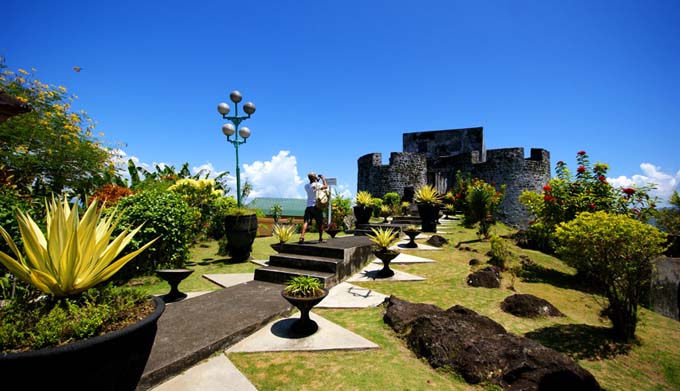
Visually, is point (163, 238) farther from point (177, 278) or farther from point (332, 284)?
point (332, 284)

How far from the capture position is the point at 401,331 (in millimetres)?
3732

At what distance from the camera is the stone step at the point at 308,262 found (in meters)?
5.92

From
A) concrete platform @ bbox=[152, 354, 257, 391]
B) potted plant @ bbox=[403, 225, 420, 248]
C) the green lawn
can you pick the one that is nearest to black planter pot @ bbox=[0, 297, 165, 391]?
concrete platform @ bbox=[152, 354, 257, 391]

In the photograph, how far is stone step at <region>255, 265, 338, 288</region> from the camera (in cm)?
560

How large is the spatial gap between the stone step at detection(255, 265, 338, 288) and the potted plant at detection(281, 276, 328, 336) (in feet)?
5.57

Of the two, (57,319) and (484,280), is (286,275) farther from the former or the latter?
(57,319)

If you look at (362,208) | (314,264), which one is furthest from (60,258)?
(362,208)

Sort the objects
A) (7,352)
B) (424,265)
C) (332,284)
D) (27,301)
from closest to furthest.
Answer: (7,352)
(27,301)
(332,284)
(424,265)

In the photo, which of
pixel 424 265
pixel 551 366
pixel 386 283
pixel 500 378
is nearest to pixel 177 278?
pixel 386 283

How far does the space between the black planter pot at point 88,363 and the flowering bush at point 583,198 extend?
26.2ft

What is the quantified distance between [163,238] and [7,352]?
5040mm

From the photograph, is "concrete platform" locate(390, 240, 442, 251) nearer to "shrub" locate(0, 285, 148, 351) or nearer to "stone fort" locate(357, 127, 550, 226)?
"shrub" locate(0, 285, 148, 351)

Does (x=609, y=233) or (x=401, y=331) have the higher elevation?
(x=609, y=233)

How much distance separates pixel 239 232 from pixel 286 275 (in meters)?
2.82
